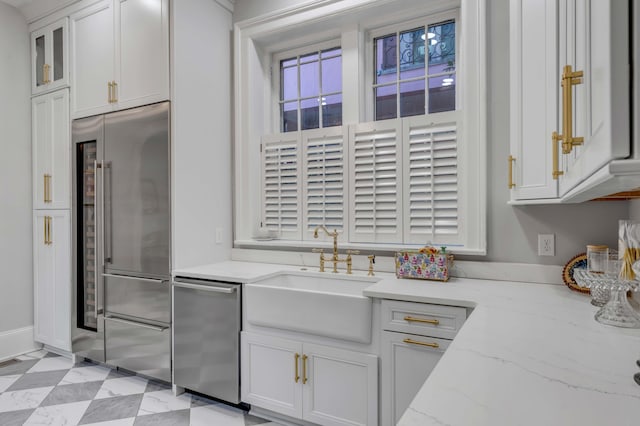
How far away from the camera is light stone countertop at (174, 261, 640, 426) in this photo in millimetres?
664

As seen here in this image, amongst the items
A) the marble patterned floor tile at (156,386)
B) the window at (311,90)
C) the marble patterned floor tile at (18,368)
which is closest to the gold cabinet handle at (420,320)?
the window at (311,90)

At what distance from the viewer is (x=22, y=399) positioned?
Result: 8.03 feet

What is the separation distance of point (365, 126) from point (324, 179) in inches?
18.6

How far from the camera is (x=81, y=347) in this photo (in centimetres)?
294

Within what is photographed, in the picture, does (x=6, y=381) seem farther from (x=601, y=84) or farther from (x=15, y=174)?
(x=601, y=84)

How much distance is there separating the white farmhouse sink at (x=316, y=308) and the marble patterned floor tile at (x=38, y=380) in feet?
5.71

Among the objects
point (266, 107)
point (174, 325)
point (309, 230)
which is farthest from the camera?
point (266, 107)

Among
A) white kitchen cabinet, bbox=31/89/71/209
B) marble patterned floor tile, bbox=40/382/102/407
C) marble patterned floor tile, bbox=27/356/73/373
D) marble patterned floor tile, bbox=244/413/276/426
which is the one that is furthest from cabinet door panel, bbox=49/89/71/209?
marble patterned floor tile, bbox=244/413/276/426

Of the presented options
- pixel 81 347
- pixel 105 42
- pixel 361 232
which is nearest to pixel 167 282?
pixel 81 347

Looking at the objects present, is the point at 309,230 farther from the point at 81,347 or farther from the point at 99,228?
the point at 81,347

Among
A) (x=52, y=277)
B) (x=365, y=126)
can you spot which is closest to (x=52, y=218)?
(x=52, y=277)

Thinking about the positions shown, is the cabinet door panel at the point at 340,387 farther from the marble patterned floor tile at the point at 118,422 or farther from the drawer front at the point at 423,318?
the marble patterned floor tile at the point at 118,422

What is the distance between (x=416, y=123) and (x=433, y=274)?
3.16 ft

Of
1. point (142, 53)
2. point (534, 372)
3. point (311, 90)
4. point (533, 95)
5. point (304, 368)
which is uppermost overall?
point (142, 53)
